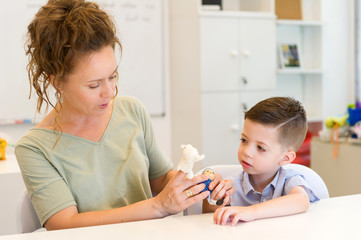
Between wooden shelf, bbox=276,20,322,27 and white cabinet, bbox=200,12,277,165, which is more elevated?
wooden shelf, bbox=276,20,322,27

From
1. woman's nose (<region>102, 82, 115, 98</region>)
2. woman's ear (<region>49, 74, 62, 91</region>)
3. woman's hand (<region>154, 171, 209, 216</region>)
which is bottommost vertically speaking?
woman's hand (<region>154, 171, 209, 216</region>)

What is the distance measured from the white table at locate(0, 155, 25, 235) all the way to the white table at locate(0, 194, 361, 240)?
113 cm

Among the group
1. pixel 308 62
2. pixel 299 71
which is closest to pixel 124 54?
pixel 299 71

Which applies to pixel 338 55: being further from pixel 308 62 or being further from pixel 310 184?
pixel 310 184

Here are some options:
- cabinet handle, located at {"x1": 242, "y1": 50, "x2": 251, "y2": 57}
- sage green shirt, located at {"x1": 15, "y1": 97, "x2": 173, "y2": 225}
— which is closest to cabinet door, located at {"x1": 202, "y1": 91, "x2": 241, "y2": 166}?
cabinet handle, located at {"x1": 242, "y1": 50, "x2": 251, "y2": 57}

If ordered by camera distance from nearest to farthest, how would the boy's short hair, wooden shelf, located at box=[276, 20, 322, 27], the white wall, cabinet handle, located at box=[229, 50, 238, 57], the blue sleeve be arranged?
the blue sleeve < the boy's short hair < cabinet handle, located at box=[229, 50, 238, 57] < wooden shelf, located at box=[276, 20, 322, 27] < the white wall

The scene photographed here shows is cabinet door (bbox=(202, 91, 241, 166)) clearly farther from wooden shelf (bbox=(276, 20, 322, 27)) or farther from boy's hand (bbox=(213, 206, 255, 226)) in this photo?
boy's hand (bbox=(213, 206, 255, 226))

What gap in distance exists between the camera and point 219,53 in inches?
132

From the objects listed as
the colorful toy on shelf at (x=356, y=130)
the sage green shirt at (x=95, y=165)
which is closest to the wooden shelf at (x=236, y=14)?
the colorful toy on shelf at (x=356, y=130)

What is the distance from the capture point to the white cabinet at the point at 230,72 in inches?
131

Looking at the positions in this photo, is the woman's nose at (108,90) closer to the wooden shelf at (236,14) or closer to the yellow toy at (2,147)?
the yellow toy at (2,147)

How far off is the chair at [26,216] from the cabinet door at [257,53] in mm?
2416

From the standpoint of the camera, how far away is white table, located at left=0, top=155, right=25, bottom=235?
205cm

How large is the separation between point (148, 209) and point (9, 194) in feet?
3.82
